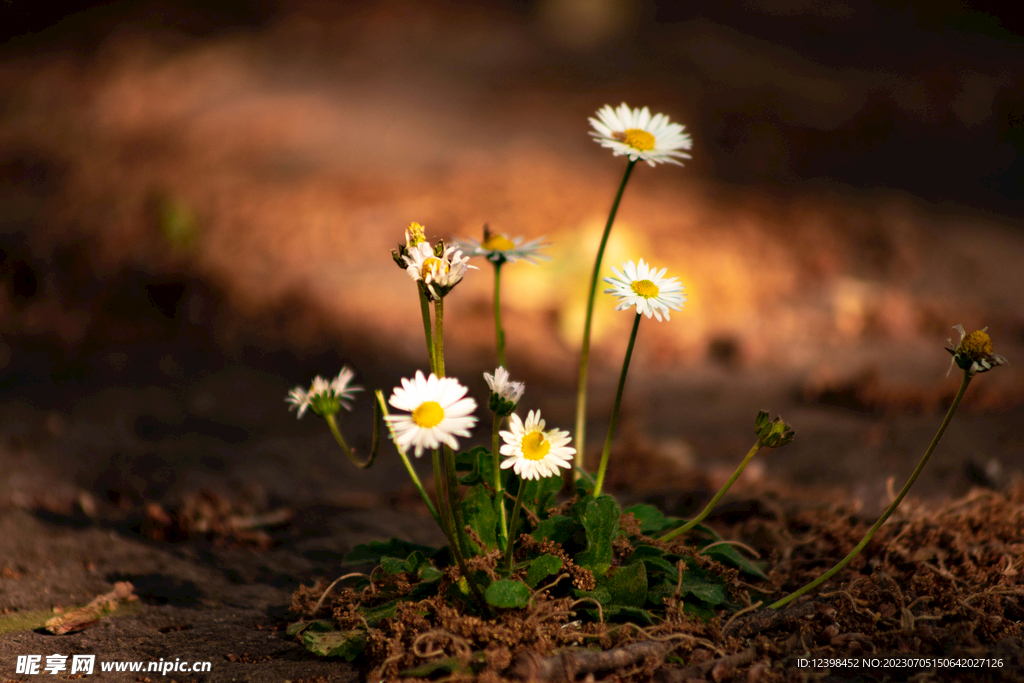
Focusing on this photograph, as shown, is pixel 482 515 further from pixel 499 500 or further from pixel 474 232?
pixel 474 232

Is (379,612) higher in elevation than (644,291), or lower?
lower

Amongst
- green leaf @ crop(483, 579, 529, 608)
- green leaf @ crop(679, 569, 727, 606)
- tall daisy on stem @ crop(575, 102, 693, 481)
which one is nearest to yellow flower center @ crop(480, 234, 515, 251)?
tall daisy on stem @ crop(575, 102, 693, 481)

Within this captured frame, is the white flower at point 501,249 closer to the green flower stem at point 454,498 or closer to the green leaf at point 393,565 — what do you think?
the green flower stem at point 454,498

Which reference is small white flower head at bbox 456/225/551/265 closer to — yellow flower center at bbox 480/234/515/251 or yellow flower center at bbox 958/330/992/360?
yellow flower center at bbox 480/234/515/251

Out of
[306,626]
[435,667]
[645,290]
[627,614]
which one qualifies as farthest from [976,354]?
[306,626]

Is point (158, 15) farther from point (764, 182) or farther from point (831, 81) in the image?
point (831, 81)

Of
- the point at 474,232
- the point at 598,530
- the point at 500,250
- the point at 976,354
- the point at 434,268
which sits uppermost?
the point at 474,232

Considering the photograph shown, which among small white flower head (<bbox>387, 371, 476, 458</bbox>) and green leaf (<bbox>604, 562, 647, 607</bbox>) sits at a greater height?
small white flower head (<bbox>387, 371, 476, 458</bbox>)
